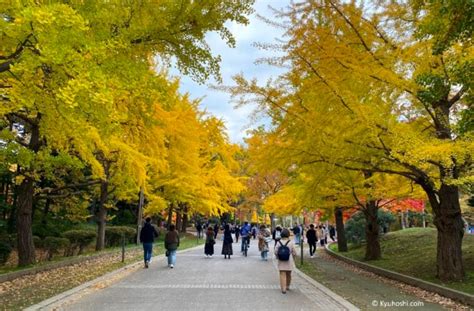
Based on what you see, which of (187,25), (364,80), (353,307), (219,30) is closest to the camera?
(353,307)

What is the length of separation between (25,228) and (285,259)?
9060mm

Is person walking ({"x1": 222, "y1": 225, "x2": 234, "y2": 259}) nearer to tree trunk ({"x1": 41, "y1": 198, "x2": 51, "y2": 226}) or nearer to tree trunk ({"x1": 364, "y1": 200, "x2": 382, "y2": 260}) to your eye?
tree trunk ({"x1": 364, "y1": 200, "x2": 382, "y2": 260})

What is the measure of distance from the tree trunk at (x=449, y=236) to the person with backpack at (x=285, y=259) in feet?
13.9

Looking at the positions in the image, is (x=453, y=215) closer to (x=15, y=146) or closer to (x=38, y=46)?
(x=38, y=46)

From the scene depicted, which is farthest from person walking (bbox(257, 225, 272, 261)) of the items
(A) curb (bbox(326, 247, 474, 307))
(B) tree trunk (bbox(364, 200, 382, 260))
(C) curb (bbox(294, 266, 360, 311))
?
(C) curb (bbox(294, 266, 360, 311))

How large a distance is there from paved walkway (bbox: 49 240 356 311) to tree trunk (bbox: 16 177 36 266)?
395 cm

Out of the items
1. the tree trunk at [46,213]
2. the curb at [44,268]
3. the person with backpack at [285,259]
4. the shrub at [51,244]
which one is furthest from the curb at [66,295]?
the tree trunk at [46,213]

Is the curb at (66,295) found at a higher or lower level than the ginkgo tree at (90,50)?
lower

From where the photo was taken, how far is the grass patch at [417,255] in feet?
38.6

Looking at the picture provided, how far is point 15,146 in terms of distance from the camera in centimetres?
1238

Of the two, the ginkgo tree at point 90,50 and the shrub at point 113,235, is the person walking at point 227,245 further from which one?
the ginkgo tree at point 90,50

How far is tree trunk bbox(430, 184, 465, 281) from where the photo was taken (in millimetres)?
11305

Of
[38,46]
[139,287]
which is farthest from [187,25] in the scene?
[139,287]

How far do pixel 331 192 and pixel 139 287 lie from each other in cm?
856
